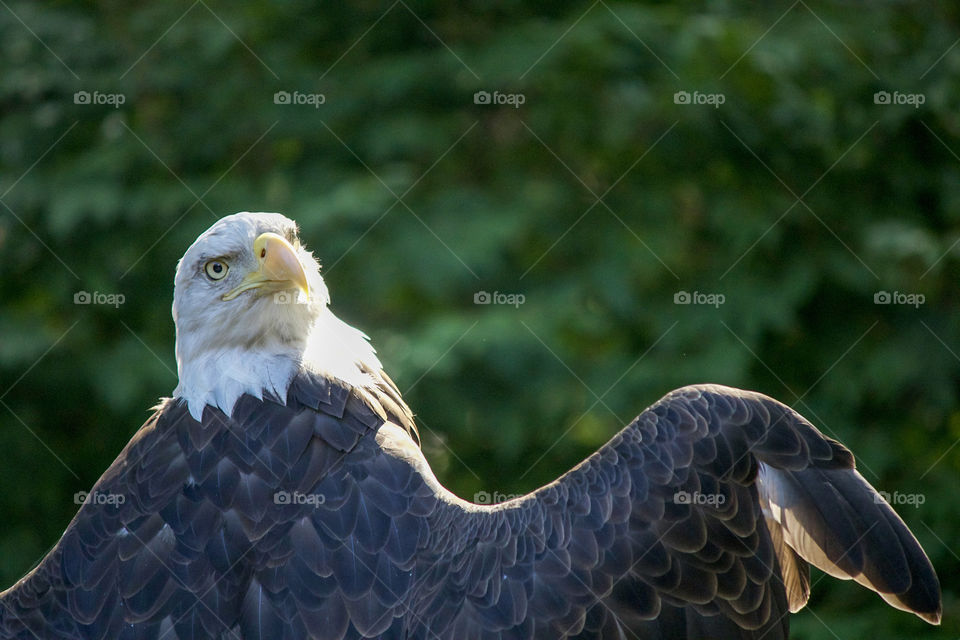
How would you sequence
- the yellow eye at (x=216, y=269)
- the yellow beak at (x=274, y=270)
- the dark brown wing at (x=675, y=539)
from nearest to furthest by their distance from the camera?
the dark brown wing at (x=675, y=539) → the yellow beak at (x=274, y=270) → the yellow eye at (x=216, y=269)

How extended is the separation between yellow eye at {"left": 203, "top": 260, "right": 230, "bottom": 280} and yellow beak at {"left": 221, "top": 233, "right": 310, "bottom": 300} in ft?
0.30

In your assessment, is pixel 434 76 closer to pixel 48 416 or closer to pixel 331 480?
pixel 48 416

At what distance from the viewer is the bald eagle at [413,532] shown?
3.16 meters

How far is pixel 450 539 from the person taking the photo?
131 inches

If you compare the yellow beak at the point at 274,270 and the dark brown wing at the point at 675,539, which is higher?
the yellow beak at the point at 274,270

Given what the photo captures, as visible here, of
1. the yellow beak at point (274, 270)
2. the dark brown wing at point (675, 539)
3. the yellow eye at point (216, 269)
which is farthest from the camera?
the yellow eye at point (216, 269)

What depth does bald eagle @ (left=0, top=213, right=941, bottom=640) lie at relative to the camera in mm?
3164

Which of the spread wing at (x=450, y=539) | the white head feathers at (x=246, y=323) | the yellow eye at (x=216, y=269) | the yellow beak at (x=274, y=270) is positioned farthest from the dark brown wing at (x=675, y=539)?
the yellow eye at (x=216, y=269)

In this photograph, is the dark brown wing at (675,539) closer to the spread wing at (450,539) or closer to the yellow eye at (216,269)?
the spread wing at (450,539)

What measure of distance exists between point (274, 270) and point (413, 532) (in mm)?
1028

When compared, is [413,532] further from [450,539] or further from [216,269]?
[216,269]

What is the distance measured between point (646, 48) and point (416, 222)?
1.65 meters

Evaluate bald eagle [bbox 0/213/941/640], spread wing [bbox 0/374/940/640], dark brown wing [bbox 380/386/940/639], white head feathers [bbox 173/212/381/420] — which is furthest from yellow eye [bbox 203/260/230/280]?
dark brown wing [bbox 380/386/940/639]

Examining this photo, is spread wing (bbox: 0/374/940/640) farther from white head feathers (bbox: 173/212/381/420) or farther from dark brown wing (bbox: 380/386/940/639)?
white head feathers (bbox: 173/212/381/420)
